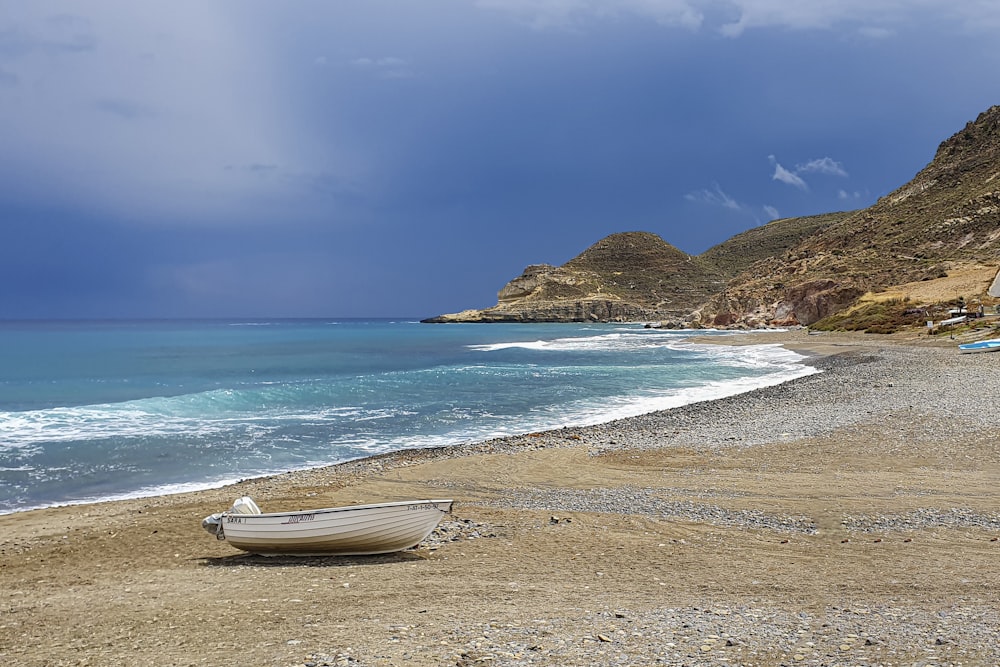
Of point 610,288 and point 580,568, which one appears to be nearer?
point 580,568

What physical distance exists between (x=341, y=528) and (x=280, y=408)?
16.8 metres

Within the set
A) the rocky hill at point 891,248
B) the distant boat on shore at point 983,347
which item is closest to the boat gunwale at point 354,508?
the distant boat on shore at point 983,347

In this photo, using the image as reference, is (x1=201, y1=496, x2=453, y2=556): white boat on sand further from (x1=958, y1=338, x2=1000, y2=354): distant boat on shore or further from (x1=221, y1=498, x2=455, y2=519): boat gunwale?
(x1=958, y1=338, x2=1000, y2=354): distant boat on shore

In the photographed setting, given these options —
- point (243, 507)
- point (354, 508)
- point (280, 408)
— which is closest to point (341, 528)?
point (354, 508)

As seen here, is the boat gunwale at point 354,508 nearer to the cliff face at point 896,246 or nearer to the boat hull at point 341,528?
the boat hull at point 341,528

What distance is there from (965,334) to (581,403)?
28590 mm

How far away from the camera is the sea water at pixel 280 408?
14.3 meters

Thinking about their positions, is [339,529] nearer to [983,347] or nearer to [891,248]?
[983,347]

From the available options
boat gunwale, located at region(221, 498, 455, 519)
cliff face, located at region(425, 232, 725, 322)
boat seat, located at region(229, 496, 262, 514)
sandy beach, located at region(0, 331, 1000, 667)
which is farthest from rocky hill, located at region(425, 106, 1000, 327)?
boat seat, located at region(229, 496, 262, 514)

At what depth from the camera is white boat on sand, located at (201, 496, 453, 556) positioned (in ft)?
24.0

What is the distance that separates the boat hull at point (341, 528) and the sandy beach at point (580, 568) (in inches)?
9.1

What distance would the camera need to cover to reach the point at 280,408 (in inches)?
903

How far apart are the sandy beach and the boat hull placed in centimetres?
23

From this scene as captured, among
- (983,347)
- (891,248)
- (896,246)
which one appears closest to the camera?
(983,347)
